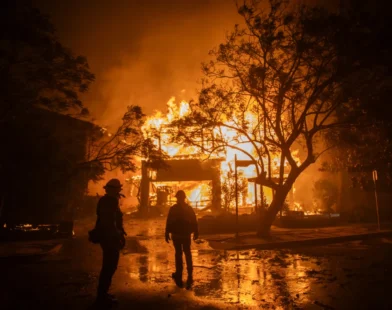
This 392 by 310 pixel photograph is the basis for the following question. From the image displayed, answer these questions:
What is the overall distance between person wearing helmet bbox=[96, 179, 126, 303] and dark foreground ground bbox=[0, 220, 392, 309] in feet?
1.24

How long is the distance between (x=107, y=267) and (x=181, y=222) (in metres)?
1.99

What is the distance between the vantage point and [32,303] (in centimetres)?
530

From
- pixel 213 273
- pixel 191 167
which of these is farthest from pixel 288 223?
pixel 191 167

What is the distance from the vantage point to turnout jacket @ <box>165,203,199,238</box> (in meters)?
6.69

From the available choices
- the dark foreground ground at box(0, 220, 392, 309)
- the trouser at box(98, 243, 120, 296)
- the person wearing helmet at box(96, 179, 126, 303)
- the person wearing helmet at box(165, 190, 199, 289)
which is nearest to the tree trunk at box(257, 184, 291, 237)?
the dark foreground ground at box(0, 220, 392, 309)

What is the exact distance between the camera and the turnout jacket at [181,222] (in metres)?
6.69

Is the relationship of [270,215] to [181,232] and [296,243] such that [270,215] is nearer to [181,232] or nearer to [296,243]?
[296,243]

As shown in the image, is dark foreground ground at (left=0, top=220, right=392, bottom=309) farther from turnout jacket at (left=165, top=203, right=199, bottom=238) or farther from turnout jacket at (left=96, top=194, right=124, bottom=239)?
turnout jacket at (left=96, top=194, right=124, bottom=239)

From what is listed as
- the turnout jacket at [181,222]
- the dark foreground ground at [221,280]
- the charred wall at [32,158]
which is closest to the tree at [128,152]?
the charred wall at [32,158]

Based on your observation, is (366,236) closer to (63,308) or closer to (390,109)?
(390,109)

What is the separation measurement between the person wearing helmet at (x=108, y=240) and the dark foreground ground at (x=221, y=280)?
38 centimetres

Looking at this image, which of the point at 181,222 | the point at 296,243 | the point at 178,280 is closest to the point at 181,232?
the point at 181,222

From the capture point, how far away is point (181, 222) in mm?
6754

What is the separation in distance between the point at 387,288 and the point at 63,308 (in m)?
5.64
